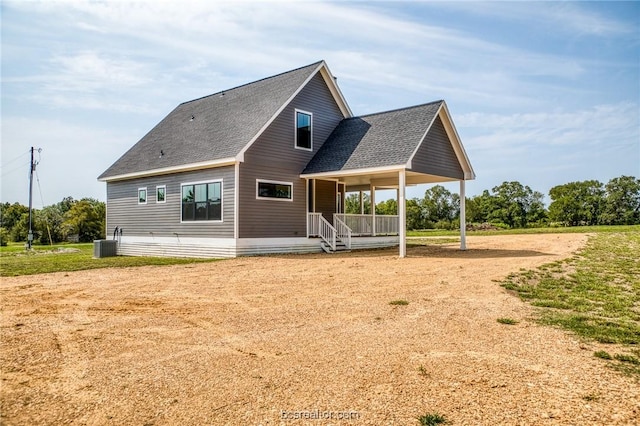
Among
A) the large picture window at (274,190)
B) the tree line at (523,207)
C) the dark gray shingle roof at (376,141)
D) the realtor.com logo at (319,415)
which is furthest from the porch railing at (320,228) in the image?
the tree line at (523,207)

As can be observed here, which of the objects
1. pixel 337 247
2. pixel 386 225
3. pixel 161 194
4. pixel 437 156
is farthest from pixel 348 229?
pixel 161 194

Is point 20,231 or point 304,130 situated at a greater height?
point 304,130

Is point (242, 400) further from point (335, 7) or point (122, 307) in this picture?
point (335, 7)

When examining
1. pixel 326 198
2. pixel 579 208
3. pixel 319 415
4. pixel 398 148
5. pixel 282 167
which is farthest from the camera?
pixel 579 208

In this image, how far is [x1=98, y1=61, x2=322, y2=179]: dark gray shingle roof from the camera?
1642 centimetres

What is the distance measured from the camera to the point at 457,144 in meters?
17.6

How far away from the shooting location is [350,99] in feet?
65.1

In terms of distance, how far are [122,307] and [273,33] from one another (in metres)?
8.85

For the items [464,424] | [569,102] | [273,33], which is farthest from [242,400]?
[569,102]

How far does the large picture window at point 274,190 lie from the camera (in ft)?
52.7

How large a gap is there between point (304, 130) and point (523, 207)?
36.7 meters

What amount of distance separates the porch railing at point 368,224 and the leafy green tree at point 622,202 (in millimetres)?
36391

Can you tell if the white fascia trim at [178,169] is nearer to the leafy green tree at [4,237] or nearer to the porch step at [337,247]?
the porch step at [337,247]

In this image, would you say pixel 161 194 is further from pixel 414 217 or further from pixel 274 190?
pixel 414 217
